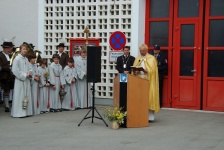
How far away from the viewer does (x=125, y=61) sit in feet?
47.0

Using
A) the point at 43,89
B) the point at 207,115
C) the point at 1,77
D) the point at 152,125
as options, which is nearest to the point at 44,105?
the point at 43,89

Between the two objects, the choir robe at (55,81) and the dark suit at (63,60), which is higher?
the dark suit at (63,60)

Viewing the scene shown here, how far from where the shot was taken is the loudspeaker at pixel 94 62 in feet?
37.3

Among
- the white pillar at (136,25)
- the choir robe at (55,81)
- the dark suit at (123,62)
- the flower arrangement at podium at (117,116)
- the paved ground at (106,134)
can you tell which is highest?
the white pillar at (136,25)

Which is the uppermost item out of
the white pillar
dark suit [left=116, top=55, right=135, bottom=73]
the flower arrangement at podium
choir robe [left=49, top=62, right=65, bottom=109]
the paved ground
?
the white pillar

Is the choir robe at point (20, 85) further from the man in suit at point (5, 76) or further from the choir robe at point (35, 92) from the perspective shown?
the man in suit at point (5, 76)

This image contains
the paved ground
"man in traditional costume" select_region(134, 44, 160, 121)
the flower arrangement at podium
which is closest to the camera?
the paved ground

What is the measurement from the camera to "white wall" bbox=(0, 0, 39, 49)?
16828mm

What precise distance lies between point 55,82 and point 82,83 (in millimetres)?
1184

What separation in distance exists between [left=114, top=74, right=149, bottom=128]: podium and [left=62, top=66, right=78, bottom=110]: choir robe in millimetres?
3567

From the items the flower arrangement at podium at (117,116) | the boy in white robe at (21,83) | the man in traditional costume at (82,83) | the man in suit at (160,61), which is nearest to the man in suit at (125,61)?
→ the man in suit at (160,61)

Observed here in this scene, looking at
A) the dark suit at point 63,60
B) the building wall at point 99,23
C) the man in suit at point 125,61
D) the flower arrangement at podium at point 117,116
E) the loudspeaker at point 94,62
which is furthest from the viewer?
the building wall at point 99,23

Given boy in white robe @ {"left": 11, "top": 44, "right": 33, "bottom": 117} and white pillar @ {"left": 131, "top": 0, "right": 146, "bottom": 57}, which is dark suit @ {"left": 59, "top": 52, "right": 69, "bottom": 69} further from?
white pillar @ {"left": 131, "top": 0, "right": 146, "bottom": 57}

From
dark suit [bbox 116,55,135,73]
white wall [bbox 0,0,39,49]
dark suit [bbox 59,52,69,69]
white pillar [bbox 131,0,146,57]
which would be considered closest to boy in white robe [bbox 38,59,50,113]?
dark suit [bbox 59,52,69,69]
